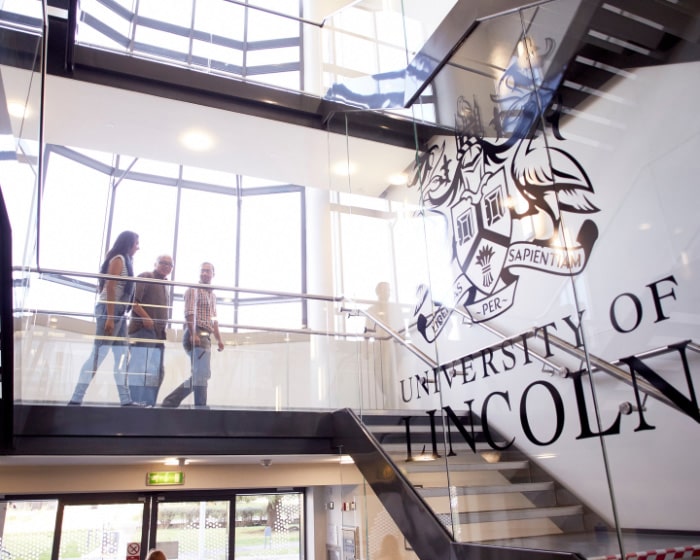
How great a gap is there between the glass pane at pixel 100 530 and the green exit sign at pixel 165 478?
60 centimetres

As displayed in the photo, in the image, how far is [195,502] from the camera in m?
7.52

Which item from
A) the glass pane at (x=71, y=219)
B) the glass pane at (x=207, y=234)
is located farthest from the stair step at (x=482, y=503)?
the glass pane at (x=71, y=219)

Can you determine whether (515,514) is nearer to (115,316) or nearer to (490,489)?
(490,489)

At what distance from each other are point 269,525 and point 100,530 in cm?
226

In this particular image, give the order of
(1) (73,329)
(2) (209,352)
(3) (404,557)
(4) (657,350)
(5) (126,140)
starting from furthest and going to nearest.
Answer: (5) (126,140) < (2) (209,352) < (1) (73,329) < (3) (404,557) < (4) (657,350)

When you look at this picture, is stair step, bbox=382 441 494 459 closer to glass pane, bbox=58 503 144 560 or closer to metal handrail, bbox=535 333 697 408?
metal handrail, bbox=535 333 697 408

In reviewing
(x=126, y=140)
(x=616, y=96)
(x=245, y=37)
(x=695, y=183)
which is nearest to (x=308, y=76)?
(x=245, y=37)

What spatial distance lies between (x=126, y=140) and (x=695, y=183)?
621 cm

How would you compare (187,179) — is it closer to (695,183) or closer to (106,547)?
(106,547)

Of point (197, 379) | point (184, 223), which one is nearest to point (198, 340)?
point (197, 379)

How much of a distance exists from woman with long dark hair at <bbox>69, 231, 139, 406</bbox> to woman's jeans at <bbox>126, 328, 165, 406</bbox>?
65 millimetres

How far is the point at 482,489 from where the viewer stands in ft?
9.43

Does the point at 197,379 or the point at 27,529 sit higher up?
the point at 197,379

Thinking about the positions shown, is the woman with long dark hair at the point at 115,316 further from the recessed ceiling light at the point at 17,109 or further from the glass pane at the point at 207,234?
the glass pane at the point at 207,234
